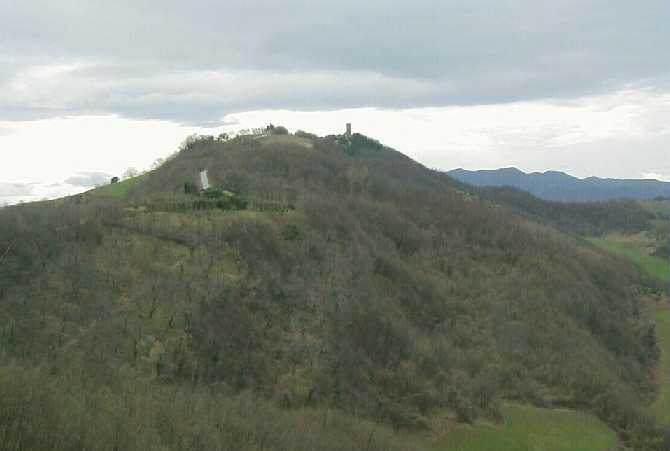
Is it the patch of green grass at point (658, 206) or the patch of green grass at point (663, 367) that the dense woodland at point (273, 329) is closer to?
the patch of green grass at point (663, 367)

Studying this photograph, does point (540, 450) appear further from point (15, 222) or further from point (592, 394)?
point (15, 222)

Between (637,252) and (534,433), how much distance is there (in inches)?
3019

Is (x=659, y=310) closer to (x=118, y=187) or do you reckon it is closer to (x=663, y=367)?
(x=663, y=367)

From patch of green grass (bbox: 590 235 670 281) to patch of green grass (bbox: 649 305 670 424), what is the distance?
19.2m

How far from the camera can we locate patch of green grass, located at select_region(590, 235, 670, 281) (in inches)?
3159

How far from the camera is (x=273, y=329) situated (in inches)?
872

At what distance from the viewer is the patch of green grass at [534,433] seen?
2225 cm

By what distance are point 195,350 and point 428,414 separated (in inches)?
328

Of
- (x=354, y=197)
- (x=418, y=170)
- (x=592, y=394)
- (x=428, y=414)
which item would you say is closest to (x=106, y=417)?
(x=428, y=414)

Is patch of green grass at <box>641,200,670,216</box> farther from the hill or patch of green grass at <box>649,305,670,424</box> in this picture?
patch of green grass at <box>649,305,670,424</box>

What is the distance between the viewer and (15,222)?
2181 centimetres

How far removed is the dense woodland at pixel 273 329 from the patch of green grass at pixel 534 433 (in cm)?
82

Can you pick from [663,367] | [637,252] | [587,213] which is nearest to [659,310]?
[663,367]

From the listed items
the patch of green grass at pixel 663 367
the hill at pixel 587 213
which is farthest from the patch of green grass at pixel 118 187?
the hill at pixel 587 213
